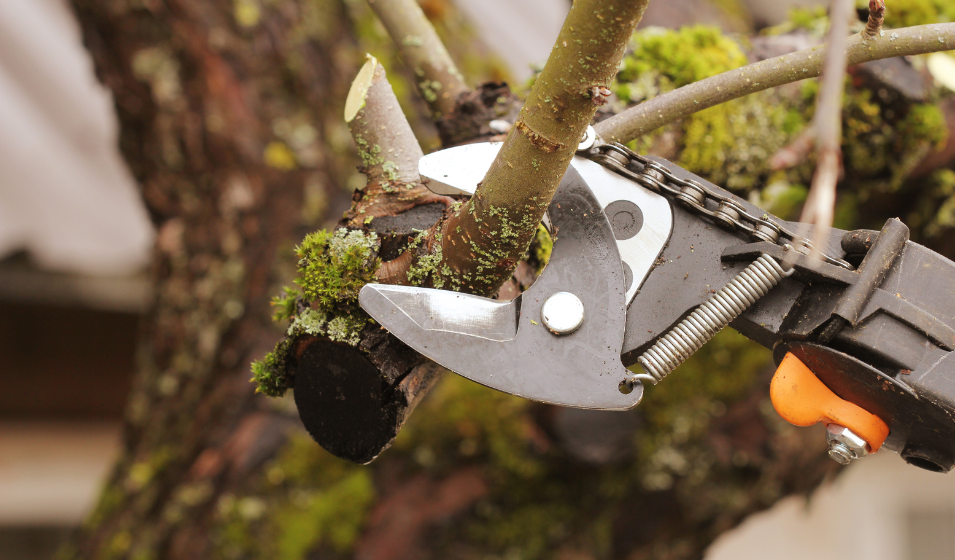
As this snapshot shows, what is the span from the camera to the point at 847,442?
610 mm

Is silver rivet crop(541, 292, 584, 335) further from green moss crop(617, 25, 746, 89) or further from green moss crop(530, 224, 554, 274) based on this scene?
green moss crop(617, 25, 746, 89)

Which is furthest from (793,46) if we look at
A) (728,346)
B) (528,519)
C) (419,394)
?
(528,519)

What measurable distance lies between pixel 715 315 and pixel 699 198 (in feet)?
0.44

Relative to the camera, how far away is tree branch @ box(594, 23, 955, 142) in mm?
643

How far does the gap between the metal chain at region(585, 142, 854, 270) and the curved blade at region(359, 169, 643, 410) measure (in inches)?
3.5

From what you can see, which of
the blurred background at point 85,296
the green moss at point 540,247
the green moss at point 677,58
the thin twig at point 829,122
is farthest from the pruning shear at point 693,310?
the blurred background at point 85,296

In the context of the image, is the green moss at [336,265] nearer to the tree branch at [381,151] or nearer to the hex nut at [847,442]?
the tree branch at [381,151]

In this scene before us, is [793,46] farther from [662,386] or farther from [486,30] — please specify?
[486,30]

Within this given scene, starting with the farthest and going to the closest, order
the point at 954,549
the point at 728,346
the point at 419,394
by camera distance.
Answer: the point at 954,549 < the point at 728,346 < the point at 419,394

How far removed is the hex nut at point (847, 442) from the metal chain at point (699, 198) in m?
0.16

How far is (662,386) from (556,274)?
952mm

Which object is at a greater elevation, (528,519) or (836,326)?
(836,326)

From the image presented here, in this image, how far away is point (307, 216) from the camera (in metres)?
1.47

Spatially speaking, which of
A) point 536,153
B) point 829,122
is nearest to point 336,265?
point 536,153
